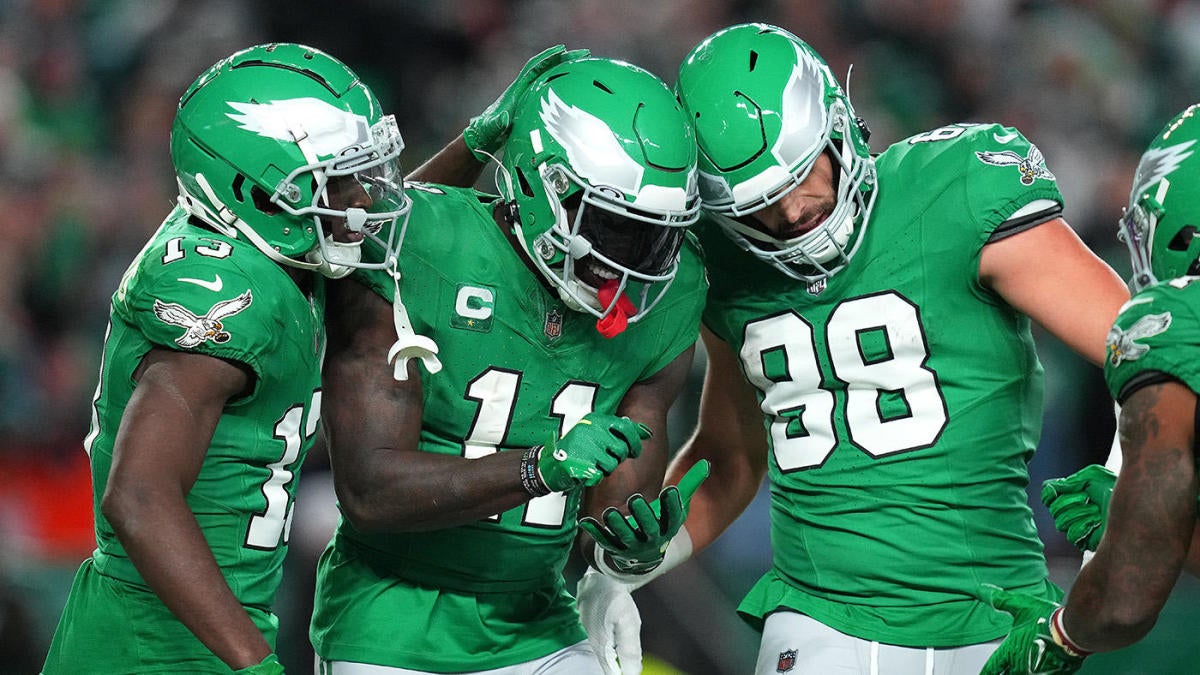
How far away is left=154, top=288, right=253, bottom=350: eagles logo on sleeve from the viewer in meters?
2.36

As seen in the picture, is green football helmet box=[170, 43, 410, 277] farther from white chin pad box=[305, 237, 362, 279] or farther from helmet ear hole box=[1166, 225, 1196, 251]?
helmet ear hole box=[1166, 225, 1196, 251]

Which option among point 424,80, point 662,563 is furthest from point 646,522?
point 424,80

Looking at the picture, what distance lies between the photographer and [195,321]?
2.37m

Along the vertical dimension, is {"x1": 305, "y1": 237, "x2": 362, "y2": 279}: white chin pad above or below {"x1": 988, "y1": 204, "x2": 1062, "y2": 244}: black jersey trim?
above

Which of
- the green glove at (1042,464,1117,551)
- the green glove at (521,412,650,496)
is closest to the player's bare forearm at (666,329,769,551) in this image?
the green glove at (521,412,650,496)

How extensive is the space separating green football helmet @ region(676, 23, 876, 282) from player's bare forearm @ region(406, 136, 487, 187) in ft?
1.78

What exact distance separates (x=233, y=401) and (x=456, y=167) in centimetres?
90

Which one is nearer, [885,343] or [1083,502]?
[1083,502]

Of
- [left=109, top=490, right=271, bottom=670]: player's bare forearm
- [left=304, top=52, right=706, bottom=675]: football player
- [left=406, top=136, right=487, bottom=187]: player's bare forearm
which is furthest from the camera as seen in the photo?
[left=406, top=136, right=487, bottom=187]: player's bare forearm

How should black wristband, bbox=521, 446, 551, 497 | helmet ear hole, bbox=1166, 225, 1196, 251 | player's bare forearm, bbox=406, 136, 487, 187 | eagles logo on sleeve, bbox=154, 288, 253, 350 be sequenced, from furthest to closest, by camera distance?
player's bare forearm, bbox=406, 136, 487, 187 → black wristband, bbox=521, 446, 551, 497 → eagles logo on sleeve, bbox=154, 288, 253, 350 → helmet ear hole, bbox=1166, 225, 1196, 251

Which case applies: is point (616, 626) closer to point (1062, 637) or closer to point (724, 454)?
point (724, 454)

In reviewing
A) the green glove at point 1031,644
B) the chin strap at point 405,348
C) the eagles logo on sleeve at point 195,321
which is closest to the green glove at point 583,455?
the chin strap at point 405,348

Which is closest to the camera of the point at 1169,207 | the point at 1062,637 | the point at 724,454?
the point at 1169,207

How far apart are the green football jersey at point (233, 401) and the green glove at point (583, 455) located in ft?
1.45
